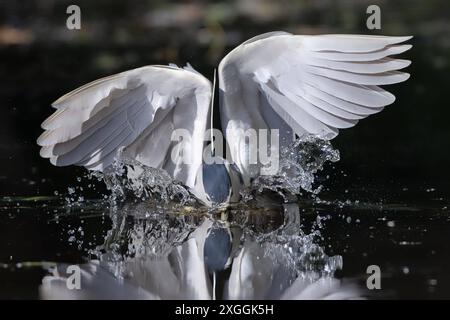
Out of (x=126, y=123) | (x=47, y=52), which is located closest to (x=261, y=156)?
(x=126, y=123)

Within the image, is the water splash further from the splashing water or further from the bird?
the bird

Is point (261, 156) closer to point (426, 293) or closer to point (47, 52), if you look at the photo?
point (426, 293)

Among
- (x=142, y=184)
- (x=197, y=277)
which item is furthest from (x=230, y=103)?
(x=197, y=277)

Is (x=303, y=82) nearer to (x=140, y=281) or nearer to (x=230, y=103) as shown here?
(x=230, y=103)

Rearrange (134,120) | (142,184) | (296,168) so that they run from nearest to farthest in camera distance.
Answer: (134,120)
(296,168)
(142,184)

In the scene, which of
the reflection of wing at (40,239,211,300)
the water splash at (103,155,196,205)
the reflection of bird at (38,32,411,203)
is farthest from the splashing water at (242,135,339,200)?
the reflection of wing at (40,239,211,300)
